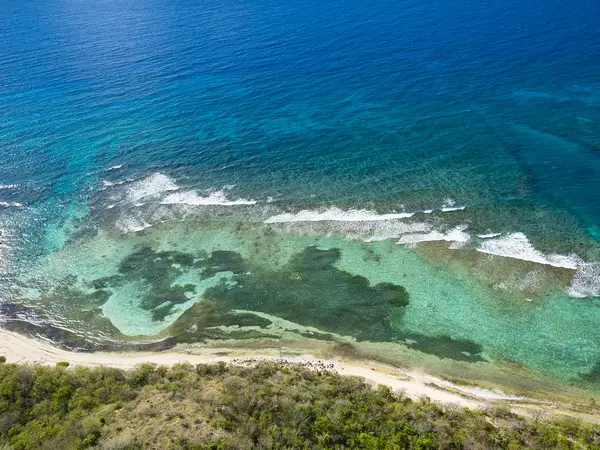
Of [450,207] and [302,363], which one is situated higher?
[450,207]

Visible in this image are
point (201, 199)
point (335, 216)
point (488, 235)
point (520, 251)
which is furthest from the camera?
point (201, 199)

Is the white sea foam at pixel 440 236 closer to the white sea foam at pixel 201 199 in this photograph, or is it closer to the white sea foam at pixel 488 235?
the white sea foam at pixel 488 235

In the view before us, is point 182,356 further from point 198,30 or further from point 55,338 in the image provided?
point 198,30

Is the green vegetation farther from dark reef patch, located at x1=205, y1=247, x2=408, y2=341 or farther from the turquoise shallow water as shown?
dark reef patch, located at x1=205, y1=247, x2=408, y2=341

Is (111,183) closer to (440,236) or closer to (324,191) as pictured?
(324,191)

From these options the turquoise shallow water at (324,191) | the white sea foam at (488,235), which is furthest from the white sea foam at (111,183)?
the white sea foam at (488,235)

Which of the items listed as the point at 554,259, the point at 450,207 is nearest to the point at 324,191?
the point at 450,207

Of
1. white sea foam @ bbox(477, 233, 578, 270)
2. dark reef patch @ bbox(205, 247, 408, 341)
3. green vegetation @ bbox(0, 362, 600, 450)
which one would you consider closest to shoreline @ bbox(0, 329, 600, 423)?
green vegetation @ bbox(0, 362, 600, 450)

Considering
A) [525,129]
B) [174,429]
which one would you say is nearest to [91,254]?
[174,429]
